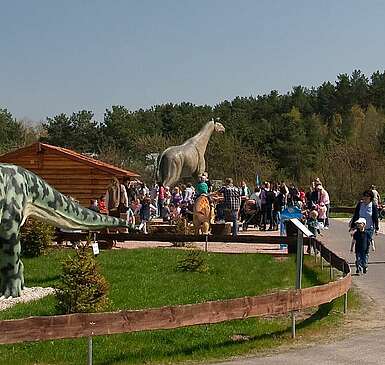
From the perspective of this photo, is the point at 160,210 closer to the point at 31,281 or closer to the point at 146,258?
the point at 146,258

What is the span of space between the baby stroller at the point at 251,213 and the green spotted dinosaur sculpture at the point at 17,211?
46.3 ft

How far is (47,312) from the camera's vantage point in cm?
1145

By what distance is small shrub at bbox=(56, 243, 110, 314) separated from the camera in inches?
423

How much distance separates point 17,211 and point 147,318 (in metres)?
5.52

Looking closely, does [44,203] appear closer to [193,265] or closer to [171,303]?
[171,303]

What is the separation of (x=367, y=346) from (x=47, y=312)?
481 centimetres

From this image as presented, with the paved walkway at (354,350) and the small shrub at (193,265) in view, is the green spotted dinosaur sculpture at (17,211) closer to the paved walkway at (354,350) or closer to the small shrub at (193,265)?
the small shrub at (193,265)

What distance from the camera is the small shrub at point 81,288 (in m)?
10.7

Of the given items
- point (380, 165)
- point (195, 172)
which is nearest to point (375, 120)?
point (380, 165)

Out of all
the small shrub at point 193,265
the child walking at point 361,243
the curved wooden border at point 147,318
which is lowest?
the curved wooden border at point 147,318

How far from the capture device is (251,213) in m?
27.9

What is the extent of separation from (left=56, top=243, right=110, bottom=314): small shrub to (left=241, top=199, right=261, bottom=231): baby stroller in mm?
16806

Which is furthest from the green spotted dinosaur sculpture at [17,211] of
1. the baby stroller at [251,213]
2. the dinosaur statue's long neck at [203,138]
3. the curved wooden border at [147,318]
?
the dinosaur statue's long neck at [203,138]

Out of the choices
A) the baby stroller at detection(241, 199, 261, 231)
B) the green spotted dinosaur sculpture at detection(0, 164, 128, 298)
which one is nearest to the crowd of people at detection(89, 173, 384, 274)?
the baby stroller at detection(241, 199, 261, 231)
